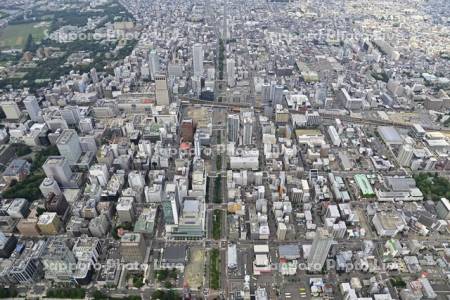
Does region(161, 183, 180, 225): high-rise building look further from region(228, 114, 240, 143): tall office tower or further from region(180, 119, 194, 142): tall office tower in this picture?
region(228, 114, 240, 143): tall office tower

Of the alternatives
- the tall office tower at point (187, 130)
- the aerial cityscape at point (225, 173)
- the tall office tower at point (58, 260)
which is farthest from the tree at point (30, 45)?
the tall office tower at point (58, 260)

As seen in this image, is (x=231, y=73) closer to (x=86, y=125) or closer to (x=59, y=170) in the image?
(x=86, y=125)

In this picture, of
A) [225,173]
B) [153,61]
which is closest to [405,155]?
[225,173]

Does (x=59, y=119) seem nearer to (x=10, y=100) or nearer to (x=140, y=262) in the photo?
(x=10, y=100)

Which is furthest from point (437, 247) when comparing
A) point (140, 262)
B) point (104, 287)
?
point (104, 287)

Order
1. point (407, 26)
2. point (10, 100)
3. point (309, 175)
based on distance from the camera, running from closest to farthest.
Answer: point (309, 175)
point (10, 100)
point (407, 26)

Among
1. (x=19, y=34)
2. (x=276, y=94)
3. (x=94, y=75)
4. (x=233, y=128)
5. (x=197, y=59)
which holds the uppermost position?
(x=197, y=59)
